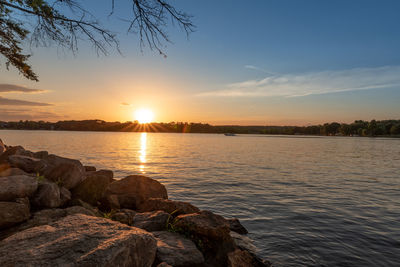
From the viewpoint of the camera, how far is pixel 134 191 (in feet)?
34.3

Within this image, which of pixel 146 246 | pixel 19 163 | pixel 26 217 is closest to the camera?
pixel 146 246

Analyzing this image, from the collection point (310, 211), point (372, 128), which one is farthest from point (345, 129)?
point (310, 211)

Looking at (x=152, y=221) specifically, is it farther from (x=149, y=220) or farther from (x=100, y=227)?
(x=100, y=227)

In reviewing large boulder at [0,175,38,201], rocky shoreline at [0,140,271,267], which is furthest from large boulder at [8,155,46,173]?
large boulder at [0,175,38,201]

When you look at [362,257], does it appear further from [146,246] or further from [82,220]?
[82,220]

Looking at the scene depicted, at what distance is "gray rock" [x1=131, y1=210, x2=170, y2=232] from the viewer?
6769mm

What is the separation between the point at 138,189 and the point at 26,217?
478cm

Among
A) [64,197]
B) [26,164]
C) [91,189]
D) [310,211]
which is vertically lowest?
[310,211]

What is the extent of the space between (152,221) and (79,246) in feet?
11.0

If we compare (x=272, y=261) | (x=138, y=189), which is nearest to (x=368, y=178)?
(x=272, y=261)

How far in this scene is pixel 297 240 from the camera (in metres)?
8.73

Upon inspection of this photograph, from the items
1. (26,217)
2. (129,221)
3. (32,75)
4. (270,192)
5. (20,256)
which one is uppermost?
(32,75)

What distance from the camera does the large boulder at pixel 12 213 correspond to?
18.6ft

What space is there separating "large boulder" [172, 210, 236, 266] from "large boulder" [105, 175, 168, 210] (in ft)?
12.1
